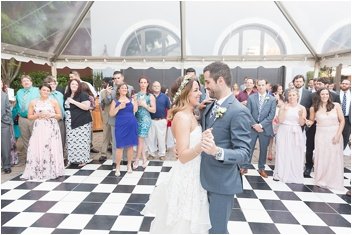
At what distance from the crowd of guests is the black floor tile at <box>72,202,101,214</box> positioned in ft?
3.89

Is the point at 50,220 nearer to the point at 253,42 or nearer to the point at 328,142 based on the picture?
the point at 328,142

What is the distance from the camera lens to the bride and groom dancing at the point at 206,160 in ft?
5.84

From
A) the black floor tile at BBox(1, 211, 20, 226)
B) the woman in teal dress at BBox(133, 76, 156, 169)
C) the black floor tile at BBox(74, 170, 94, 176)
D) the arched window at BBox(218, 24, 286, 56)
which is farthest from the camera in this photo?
the arched window at BBox(218, 24, 286, 56)

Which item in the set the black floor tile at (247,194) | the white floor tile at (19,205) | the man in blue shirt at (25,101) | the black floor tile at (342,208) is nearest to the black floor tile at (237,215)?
the black floor tile at (247,194)

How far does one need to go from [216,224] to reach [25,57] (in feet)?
23.2

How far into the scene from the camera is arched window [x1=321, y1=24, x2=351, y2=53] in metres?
6.46

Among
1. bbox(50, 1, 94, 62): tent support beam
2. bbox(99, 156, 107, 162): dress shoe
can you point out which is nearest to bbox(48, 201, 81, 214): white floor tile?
bbox(99, 156, 107, 162): dress shoe

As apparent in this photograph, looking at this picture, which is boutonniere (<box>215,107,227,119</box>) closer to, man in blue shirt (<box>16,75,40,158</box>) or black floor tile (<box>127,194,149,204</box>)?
black floor tile (<box>127,194,149,204</box>)

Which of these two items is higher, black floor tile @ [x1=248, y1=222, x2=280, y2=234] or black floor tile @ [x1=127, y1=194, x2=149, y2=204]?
black floor tile @ [x1=127, y1=194, x2=149, y2=204]

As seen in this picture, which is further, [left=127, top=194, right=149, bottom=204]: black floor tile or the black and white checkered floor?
[left=127, top=194, right=149, bottom=204]: black floor tile

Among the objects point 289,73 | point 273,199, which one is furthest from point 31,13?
point 289,73

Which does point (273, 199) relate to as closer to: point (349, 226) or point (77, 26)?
point (349, 226)

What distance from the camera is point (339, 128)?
416cm

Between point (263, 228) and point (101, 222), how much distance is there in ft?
5.84
